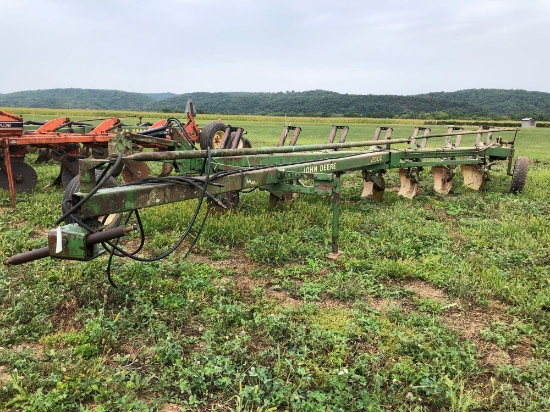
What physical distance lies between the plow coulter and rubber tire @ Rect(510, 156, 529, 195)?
0.7 inches

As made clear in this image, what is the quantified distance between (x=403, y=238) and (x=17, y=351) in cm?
429

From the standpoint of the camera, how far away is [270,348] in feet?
9.68

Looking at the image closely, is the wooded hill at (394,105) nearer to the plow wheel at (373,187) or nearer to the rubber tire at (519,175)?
the rubber tire at (519,175)

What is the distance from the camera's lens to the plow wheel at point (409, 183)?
819cm

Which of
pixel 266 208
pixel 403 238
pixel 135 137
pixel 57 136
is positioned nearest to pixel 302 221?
pixel 266 208

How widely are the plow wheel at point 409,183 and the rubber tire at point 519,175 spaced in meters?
1.95

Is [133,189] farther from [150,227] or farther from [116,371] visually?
[150,227]

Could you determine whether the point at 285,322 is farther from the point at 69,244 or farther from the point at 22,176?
the point at 22,176

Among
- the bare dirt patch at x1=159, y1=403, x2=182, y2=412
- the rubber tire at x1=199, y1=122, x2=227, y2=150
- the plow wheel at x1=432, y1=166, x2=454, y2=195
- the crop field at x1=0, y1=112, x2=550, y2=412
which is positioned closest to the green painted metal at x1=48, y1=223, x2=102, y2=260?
the crop field at x1=0, y1=112, x2=550, y2=412

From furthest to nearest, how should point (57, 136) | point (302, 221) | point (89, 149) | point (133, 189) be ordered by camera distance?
1. point (89, 149)
2. point (57, 136)
3. point (302, 221)
4. point (133, 189)

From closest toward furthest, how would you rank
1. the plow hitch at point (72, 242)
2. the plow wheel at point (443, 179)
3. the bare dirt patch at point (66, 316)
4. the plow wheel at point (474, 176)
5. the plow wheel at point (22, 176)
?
the plow hitch at point (72, 242) → the bare dirt patch at point (66, 316) → the plow wheel at point (22, 176) → the plow wheel at point (443, 179) → the plow wheel at point (474, 176)

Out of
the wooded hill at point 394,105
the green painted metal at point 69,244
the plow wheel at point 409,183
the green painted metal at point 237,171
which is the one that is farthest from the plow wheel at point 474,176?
the wooded hill at point 394,105

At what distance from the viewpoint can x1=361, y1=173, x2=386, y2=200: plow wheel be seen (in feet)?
24.8

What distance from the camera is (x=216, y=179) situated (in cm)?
375
